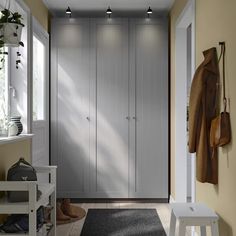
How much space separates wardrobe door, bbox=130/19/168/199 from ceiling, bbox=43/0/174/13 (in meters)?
0.21

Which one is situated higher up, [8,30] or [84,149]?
[8,30]

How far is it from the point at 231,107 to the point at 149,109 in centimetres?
263

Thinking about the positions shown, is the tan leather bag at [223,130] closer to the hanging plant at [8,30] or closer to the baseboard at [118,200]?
the hanging plant at [8,30]

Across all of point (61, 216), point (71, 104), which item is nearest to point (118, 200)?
A: point (61, 216)

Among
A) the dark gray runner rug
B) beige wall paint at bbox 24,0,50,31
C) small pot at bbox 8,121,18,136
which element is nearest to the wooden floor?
the dark gray runner rug

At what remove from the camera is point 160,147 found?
5.11 meters

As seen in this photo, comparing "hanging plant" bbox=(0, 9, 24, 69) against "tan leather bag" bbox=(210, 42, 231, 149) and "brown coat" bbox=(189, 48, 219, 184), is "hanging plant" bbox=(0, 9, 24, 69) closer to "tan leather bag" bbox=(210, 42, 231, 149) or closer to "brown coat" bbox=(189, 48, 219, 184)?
"brown coat" bbox=(189, 48, 219, 184)

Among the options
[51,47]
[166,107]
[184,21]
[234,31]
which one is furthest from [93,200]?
[234,31]

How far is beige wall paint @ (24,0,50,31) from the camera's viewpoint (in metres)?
4.15

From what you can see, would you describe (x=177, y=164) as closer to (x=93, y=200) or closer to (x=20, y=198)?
(x=93, y=200)

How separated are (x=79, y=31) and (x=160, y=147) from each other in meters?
1.88

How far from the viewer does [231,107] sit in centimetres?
250

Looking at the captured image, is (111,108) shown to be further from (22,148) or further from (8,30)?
(8,30)

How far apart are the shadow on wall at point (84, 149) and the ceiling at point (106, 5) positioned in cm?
79
